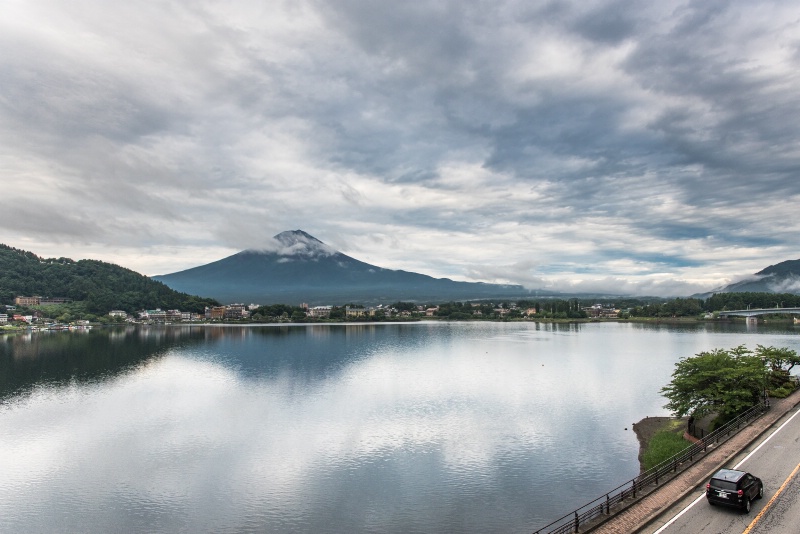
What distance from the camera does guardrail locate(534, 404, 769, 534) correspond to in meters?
16.9

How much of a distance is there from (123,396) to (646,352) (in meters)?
80.6

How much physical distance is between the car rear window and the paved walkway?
59.2 inches

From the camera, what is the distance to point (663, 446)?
98.5ft

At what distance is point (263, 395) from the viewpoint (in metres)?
53.8

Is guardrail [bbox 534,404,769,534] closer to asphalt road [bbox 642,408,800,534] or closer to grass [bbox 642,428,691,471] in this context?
asphalt road [bbox 642,408,800,534]

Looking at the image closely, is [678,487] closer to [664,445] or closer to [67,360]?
[664,445]

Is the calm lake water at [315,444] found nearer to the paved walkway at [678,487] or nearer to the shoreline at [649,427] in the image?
the shoreline at [649,427]

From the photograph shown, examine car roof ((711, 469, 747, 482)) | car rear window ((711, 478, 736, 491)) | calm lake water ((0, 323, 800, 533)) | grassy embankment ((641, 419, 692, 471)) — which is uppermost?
car roof ((711, 469, 747, 482))

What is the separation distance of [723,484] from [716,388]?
16684 mm

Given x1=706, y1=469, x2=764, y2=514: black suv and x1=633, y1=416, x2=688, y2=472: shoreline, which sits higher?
x1=706, y1=469, x2=764, y2=514: black suv

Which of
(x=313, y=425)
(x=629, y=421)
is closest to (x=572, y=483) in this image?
(x=629, y=421)

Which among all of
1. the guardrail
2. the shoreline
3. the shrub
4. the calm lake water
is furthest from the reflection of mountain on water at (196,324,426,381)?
the shrub

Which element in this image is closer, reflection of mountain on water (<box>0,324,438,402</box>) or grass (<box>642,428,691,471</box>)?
grass (<box>642,428,691,471</box>)

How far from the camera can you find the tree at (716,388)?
1205 inches
